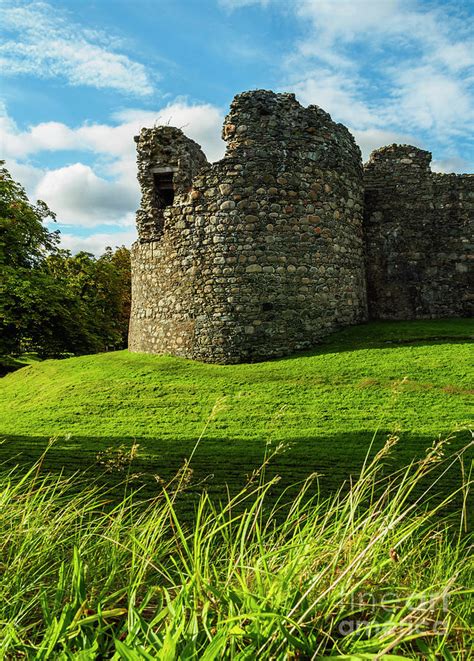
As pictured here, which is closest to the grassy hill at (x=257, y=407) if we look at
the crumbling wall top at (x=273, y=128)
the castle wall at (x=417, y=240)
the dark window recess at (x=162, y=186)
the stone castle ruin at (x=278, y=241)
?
the stone castle ruin at (x=278, y=241)

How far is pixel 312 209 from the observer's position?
40.6 feet

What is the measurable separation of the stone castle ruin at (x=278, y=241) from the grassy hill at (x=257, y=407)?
0.92m

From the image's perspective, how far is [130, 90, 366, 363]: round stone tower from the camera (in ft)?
39.2

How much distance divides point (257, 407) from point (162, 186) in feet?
26.0

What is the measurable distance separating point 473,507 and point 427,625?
→ 10.3 ft

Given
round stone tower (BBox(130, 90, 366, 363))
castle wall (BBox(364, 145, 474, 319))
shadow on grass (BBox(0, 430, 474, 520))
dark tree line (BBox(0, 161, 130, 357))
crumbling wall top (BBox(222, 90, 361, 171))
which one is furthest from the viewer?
dark tree line (BBox(0, 161, 130, 357))

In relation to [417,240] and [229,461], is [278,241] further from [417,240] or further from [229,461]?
[229,461]

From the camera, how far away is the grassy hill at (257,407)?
6184 mm

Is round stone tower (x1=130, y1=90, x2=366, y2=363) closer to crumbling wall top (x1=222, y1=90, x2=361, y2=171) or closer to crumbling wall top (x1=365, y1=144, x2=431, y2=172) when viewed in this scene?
crumbling wall top (x1=222, y1=90, x2=361, y2=171)

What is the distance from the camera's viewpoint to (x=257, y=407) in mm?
8578

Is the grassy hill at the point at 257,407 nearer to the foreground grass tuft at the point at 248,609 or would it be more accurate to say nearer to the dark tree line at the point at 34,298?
the foreground grass tuft at the point at 248,609

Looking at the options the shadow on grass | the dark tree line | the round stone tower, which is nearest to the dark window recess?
the round stone tower

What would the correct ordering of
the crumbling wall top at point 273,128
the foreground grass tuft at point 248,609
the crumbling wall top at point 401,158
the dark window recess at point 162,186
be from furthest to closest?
the crumbling wall top at point 401,158, the dark window recess at point 162,186, the crumbling wall top at point 273,128, the foreground grass tuft at point 248,609

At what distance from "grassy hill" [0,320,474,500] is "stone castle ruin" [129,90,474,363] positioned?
92cm
